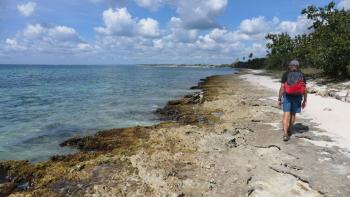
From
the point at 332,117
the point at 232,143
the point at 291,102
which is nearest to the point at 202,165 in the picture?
the point at 232,143

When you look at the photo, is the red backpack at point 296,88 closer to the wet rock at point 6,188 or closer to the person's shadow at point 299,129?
the person's shadow at point 299,129

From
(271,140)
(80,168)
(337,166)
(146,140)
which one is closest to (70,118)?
(146,140)

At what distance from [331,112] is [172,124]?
693cm

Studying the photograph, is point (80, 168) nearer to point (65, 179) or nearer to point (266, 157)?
point (65, 179)

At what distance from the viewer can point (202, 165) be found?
8180 mm

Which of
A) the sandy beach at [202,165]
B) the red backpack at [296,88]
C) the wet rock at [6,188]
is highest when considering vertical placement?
the red backpack at [296,88]

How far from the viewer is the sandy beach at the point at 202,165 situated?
22.7 ft

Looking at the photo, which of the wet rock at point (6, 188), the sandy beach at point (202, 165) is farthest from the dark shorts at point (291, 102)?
the wet rock at point (6, 188)

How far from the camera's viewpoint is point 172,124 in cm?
1414

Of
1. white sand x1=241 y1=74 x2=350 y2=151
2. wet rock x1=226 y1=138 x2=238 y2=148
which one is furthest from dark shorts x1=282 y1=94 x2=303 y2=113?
wet rock x1=226 y1=138 x2=238 y2=148

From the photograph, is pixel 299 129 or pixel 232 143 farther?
pixel 299 129

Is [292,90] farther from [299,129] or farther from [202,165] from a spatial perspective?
[202,165]

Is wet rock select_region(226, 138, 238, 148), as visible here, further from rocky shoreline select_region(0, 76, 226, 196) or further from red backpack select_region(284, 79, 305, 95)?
rocky shoreline select_region(0, 76, 226, 196)

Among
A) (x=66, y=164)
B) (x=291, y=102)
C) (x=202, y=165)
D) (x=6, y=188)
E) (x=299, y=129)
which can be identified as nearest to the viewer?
(x=6, y=188)
